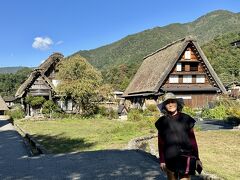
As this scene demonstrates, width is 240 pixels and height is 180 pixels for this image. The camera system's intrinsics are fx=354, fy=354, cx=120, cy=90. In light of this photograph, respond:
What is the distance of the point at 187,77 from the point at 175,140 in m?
35.7

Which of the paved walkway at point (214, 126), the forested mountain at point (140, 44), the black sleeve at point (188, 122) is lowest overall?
the paved walkway at point (214, 126)

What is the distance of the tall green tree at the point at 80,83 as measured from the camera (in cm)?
3625

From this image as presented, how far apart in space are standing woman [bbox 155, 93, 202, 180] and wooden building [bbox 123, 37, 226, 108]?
32.3 m

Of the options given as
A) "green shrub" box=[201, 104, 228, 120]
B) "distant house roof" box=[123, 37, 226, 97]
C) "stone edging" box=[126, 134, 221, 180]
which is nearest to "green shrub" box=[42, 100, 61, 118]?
"distant house roof" box=[123, 37, 226, 97]

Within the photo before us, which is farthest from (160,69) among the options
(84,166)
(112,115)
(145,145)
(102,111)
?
(84,166)

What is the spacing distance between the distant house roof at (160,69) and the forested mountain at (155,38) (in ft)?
254

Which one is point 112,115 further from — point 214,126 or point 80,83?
point 214,126

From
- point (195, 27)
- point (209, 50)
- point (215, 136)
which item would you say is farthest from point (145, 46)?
point (215, 136)

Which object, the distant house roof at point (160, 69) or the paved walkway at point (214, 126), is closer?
the paved walkway at point (214, 126)

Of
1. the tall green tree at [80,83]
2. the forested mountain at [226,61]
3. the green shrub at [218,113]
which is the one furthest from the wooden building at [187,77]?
the forested mountain at [226,61]

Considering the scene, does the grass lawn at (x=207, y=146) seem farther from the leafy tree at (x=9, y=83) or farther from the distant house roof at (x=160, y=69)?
the leafy tree at (x=9, y=83)

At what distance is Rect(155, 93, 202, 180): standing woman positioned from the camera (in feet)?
17.4

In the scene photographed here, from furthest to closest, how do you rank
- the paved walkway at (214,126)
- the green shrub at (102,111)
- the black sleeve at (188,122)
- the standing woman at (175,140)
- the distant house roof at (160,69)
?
1. the distant house roof at (160,69)
2. the green shrub at (102,111)
3. the paved walkway at (214,126)
4. the black sleeve at (188,122)
5. the standing woman at (175,140)

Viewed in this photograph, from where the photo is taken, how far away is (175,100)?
5.50 meters
